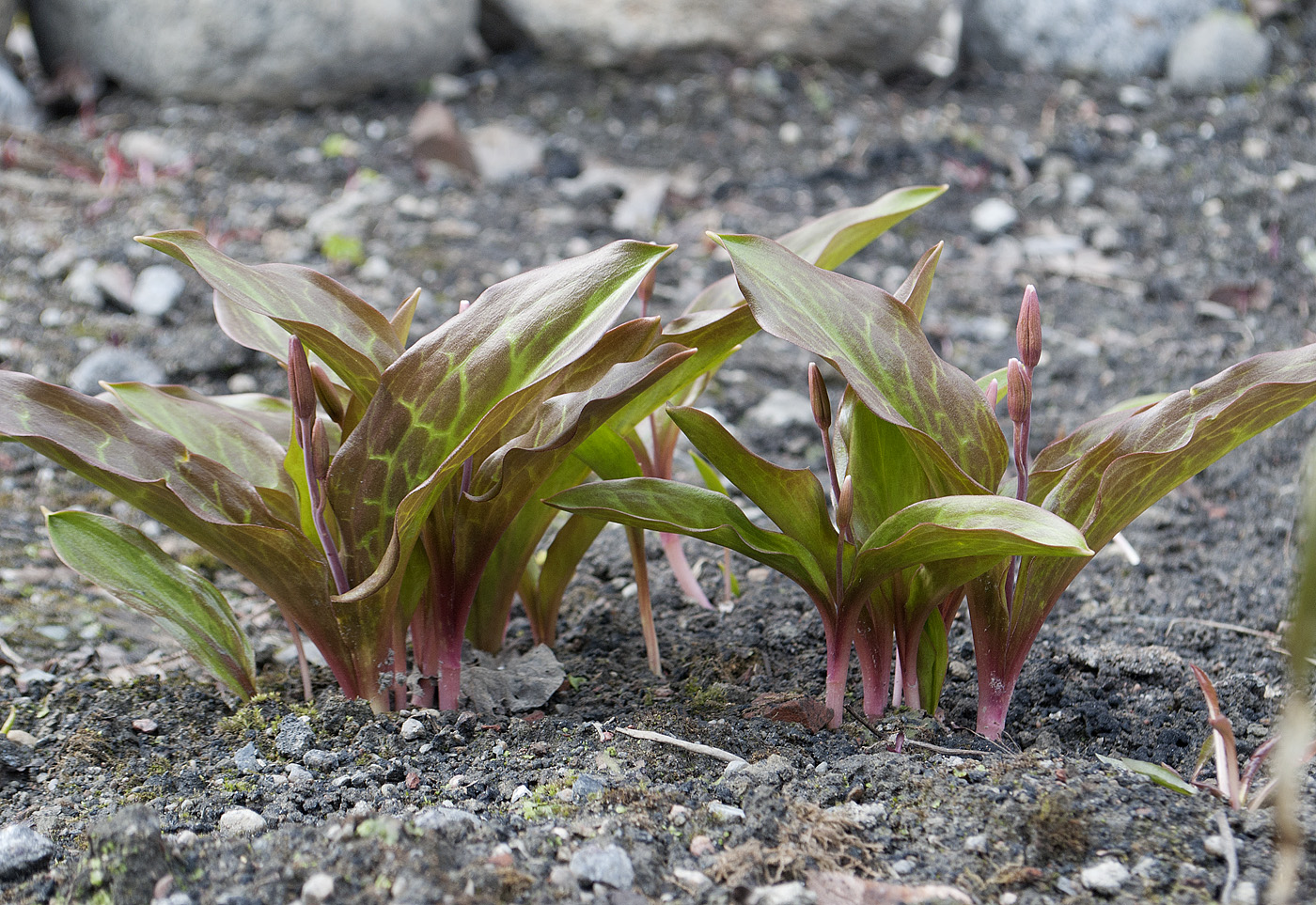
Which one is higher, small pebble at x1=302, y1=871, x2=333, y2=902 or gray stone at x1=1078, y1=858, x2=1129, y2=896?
small pebble at x1=302, y1=871, x2=333, y2=902

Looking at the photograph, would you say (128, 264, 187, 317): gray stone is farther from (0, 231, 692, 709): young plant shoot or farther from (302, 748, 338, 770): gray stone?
(302, 748, 338, 770): gray stone

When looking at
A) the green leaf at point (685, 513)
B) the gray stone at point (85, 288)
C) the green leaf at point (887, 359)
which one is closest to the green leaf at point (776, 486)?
the green leaf at point (685, 513)

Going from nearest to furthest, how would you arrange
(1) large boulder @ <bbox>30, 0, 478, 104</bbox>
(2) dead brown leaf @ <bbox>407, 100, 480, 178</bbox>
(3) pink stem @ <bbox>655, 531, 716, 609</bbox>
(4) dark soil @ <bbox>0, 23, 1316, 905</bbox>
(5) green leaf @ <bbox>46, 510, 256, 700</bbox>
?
1. (4) dark soil @ <bbox>0, 23, 1316, 905</bbox>
2. (5) green leaf @ <bbox>46, 510, 256, 700</bbox>
3. (3) pink stem @ <bbox>655, 531, 716, 609</bbox>
4. (2) dead brown leaf @ <bbox>407, 100, 480, 178</bbox>
5. (1) large boulder @ <bbox>30, 0, 478, 104</bbox>

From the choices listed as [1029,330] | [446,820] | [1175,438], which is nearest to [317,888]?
[446,820]

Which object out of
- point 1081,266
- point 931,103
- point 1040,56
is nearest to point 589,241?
point 1081,266

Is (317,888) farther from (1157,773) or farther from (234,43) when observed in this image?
(234,43)

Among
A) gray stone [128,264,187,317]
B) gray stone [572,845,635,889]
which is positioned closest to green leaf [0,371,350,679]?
gray stone [572,845,635,889]

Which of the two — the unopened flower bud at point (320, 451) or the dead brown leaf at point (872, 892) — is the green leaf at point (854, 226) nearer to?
the unopened flower bud at point (320, 451)

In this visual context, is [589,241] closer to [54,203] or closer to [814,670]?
[54,203]
